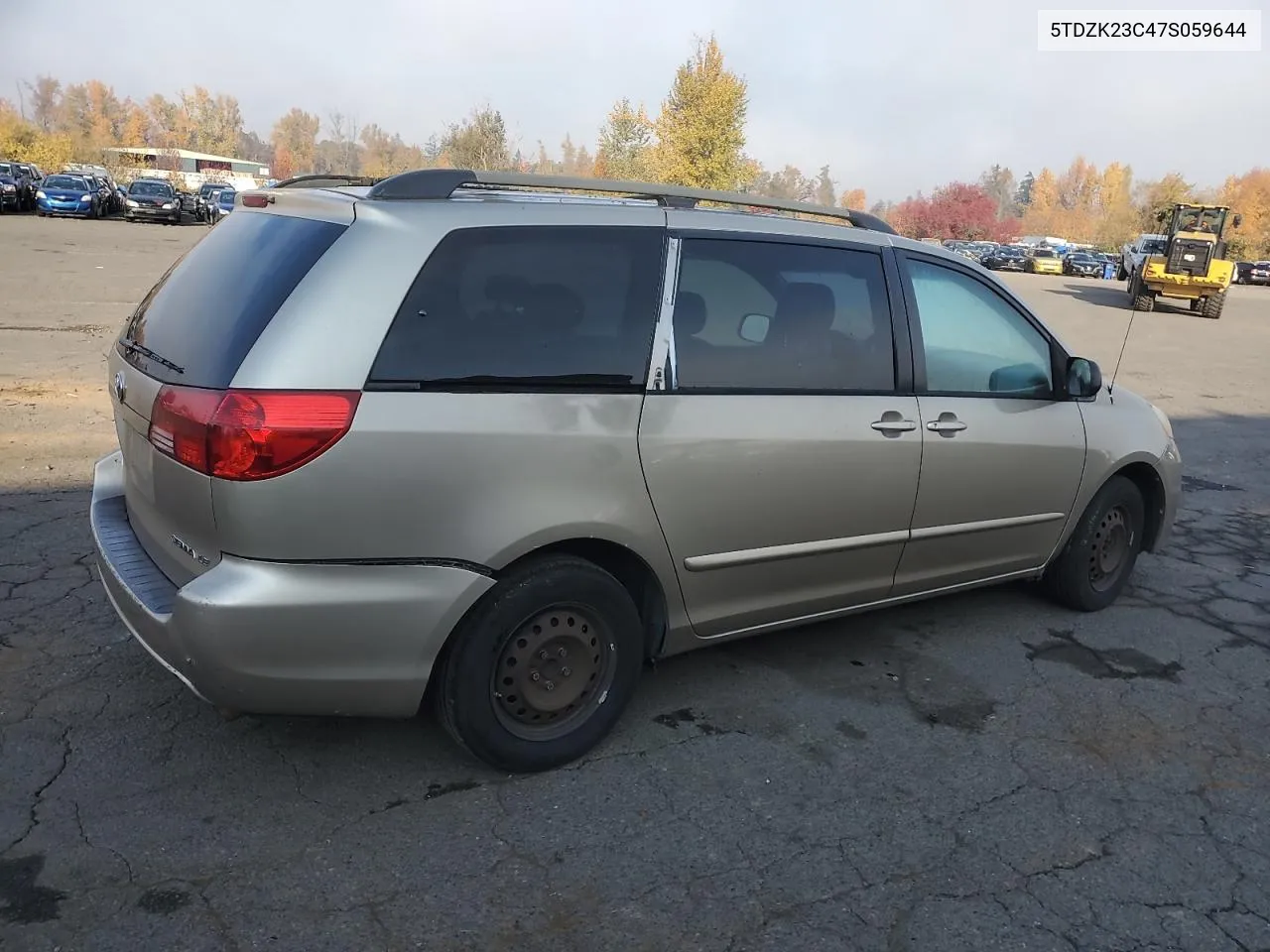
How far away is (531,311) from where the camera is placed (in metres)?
3.01

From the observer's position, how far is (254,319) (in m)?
2.76

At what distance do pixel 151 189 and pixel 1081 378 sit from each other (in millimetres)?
38534

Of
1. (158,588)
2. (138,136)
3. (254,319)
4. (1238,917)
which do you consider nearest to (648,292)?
(254,319)

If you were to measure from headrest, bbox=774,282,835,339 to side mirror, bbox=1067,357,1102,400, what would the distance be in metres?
1.41

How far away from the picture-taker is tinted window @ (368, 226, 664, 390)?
282 cm

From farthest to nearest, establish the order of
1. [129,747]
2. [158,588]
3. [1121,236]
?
[1121,236] < [129,747] < [158,588]

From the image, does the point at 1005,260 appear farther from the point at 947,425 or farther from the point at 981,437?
the point at 947,425

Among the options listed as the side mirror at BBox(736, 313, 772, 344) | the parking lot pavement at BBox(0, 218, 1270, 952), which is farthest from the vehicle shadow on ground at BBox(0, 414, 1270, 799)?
the side mirror at BBox(736, 313, 772, 344)

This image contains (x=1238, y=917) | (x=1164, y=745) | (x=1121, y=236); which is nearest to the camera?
(x=1238, y=917)

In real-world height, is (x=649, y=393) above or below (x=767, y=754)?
above

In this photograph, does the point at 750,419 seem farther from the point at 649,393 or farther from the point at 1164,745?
the point at 1164,745

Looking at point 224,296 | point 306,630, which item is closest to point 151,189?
point 224,296

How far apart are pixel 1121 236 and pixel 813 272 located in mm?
88806

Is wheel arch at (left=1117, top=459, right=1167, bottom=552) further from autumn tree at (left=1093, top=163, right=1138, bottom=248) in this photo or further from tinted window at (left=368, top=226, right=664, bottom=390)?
autumn tree at (left=1093, top=163, right=1138, bottom=248)
